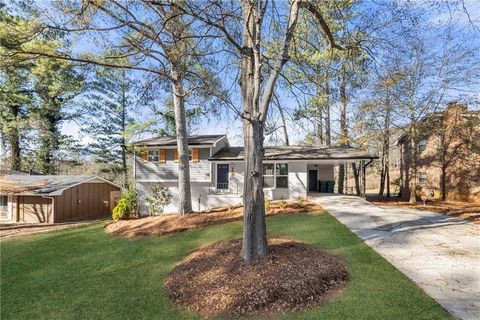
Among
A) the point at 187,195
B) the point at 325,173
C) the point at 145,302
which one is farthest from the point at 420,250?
the point at 325,173

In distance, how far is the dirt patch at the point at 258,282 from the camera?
3.93 metres

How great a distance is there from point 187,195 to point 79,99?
63.9ft

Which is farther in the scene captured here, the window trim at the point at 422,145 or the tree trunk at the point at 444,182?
the window trim at the point at 422,145

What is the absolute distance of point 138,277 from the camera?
223 inches

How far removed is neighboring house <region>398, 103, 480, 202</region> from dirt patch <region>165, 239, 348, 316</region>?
591 inches

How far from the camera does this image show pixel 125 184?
88.8ft

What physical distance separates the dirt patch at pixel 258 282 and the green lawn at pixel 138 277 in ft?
0.69

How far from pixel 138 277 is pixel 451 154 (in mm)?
20755

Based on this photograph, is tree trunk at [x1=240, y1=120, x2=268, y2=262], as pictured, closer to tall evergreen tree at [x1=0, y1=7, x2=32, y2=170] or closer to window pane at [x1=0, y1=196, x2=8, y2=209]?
tall evergreen tree at [x1=0, y1=7, x2=32, y2=170]

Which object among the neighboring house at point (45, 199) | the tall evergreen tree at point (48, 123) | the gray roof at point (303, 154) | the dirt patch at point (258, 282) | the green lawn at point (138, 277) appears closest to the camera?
the green lawn at point (138, 277)

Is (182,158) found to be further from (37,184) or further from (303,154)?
(37,184)

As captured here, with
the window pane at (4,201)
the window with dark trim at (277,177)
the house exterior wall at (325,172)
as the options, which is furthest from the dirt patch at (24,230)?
the house exterior wall at (325,172)

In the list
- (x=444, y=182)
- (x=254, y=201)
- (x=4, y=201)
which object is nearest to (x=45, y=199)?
(x=4, y=201)

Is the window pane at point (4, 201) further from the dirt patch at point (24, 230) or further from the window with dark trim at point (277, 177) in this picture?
the window with dark trim at point (277, 177)
